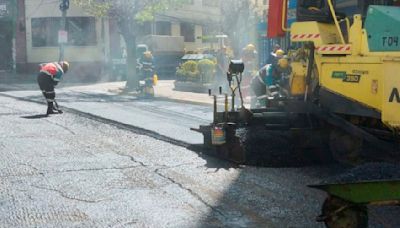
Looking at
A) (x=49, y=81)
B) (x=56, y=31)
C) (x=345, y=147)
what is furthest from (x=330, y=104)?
(x=56, y=31)

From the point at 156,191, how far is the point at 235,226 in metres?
1.41

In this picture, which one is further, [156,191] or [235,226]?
[156,191]

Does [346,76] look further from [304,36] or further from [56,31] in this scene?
[56,31]

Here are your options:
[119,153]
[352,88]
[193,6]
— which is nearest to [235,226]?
[352,88]

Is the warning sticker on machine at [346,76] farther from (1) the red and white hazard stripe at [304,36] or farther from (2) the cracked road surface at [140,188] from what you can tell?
(2) the cracked road surface at [140,188]

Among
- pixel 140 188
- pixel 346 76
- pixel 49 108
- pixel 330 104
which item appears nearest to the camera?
pixel 140 188

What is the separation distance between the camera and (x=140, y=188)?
640 centimetres

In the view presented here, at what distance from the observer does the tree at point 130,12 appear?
21.0 m

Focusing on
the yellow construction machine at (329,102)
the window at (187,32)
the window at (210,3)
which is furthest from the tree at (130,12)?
the window at (210,3)

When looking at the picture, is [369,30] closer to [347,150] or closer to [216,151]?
[347,150]

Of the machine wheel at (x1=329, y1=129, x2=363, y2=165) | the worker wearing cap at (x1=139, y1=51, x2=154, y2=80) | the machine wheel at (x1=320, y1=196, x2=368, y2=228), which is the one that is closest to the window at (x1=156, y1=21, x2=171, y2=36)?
the worker wearing cap at (x1=139, y1=51, x2=154, y2=80)

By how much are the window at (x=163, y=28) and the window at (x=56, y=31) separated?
5115 mm

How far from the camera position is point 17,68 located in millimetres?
33156

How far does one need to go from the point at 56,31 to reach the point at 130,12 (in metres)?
13.6
